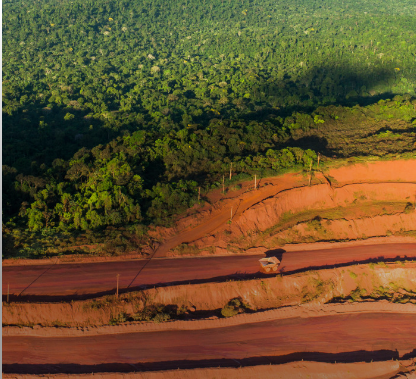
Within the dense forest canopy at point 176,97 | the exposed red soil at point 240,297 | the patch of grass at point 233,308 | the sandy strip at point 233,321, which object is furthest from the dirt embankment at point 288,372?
the dense forest canopy at point 176,97

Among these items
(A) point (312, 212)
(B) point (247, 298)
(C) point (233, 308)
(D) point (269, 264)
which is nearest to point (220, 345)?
(C) point (233, 308)

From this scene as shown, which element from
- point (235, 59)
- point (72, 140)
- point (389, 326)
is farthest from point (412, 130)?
point (235, 59)

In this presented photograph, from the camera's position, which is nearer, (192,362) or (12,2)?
(192,362)

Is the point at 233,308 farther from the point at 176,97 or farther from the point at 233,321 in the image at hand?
the point at 176,97

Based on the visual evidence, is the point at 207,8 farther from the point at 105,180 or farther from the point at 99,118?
the point at 105,180

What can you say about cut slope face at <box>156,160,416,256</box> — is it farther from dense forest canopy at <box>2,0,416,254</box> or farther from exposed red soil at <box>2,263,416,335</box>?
exposed red soil at <box>2,263,416,335</box>

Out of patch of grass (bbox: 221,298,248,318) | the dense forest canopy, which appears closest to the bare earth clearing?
patch of grass (bbox: 221,298,248,318)
